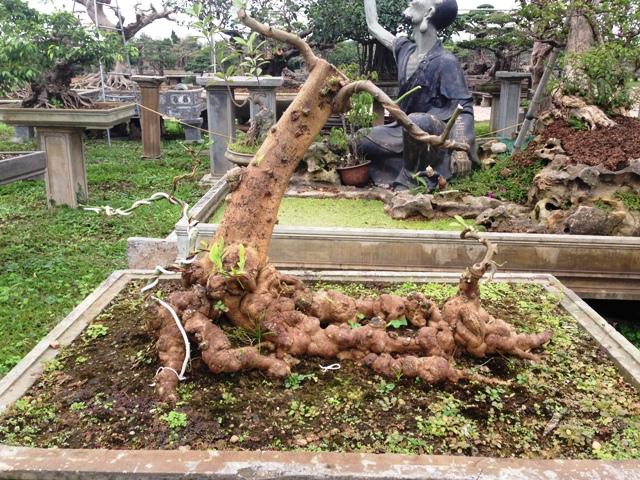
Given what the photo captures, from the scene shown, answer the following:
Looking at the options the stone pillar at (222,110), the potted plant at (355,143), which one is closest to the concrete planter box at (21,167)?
the potted plant at (355,143)

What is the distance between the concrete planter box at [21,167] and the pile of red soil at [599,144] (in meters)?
4.73

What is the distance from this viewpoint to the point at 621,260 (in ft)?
14.2

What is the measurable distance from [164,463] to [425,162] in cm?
507

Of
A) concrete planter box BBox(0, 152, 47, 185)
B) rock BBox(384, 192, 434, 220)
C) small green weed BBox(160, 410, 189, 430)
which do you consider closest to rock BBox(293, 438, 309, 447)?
small green weed BBox(160, 410, 189, 430)

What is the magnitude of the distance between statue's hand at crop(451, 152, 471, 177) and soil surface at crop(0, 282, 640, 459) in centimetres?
402

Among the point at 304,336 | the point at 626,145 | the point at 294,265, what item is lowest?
the point at 294,265

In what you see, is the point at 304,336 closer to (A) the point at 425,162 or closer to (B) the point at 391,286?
(B) the point at 391,286

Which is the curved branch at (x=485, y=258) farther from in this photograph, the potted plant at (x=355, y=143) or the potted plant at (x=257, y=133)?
the potted plant at (x=257, y=133)

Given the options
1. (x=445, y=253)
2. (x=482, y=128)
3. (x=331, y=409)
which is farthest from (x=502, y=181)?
(x=482, y=128)

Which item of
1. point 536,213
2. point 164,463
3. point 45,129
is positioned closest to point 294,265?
point 536,213

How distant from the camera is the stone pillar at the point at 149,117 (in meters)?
9.57

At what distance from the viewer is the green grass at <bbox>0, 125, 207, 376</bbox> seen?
409cm

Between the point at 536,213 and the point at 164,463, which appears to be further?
the point at 536,213

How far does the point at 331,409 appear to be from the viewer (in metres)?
2.21
